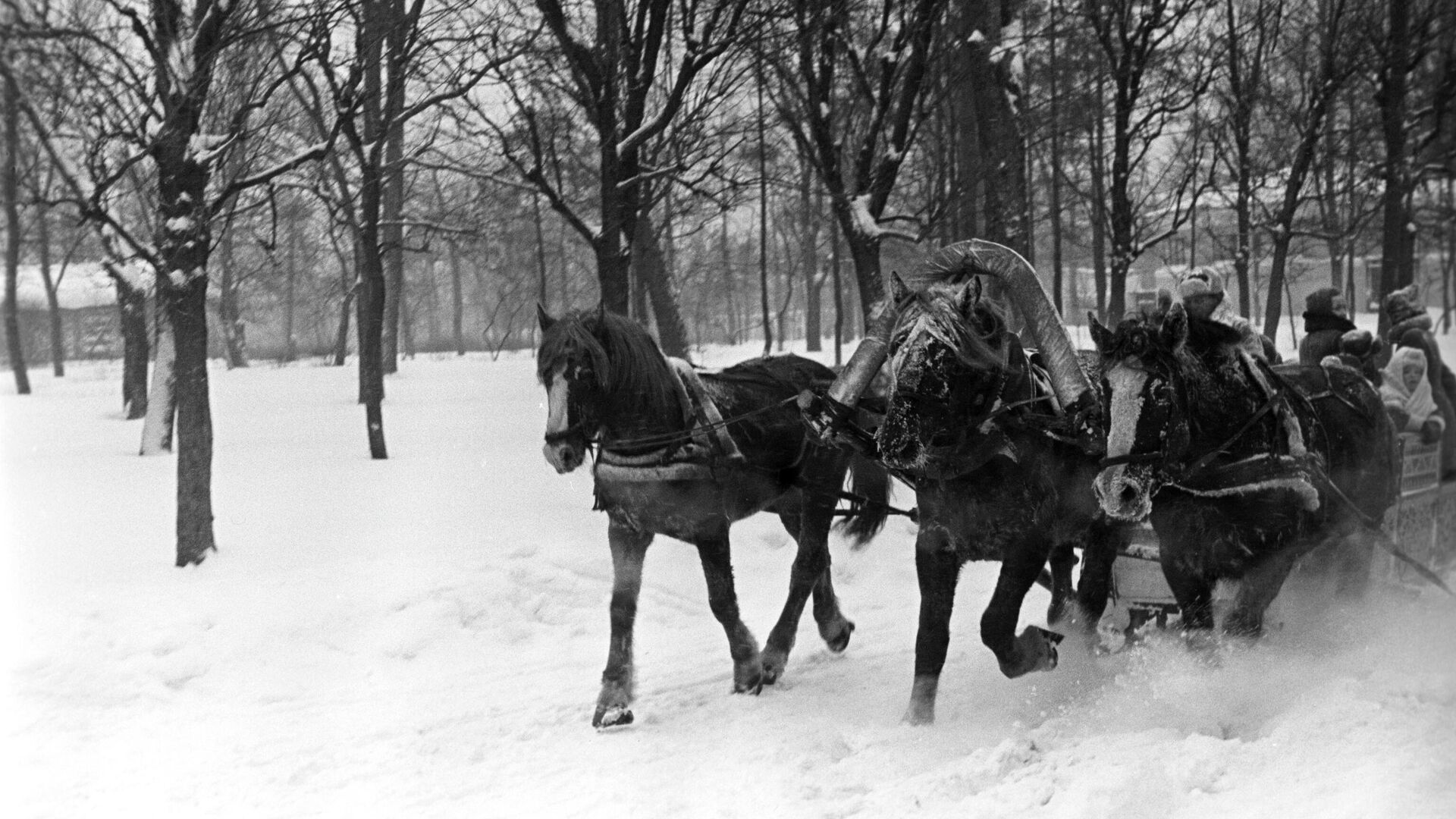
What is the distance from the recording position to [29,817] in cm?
496

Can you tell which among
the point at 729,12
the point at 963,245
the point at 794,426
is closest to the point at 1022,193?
the point at 729,12

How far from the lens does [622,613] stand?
6242mm

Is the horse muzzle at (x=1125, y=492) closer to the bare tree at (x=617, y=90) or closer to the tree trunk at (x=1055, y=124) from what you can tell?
the tree trunk at (x=1055, y=124)

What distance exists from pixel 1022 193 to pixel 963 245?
636 centimetres

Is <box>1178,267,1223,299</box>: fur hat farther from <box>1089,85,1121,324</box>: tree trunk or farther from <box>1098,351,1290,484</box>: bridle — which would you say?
<box>1089,85,1121,324</box>: tree trunk

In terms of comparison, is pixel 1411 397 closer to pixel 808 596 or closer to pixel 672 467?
pixel 808 596

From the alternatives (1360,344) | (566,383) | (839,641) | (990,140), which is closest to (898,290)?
(566,383)

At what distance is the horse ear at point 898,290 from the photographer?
527 cm

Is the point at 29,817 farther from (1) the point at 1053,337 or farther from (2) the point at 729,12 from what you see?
(2) the point at 729,12

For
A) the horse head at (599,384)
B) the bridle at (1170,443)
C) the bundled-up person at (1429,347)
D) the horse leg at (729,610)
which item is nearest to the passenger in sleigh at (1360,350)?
the bundled-up person at (1429,347)

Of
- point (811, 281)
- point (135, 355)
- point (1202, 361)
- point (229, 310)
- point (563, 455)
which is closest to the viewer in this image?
point (1202, 361)

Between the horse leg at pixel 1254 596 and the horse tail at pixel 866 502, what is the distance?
209 cm

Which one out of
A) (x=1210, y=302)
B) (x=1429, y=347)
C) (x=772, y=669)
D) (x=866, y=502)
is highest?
(x=1210, y=302)

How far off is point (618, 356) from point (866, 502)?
186cm
